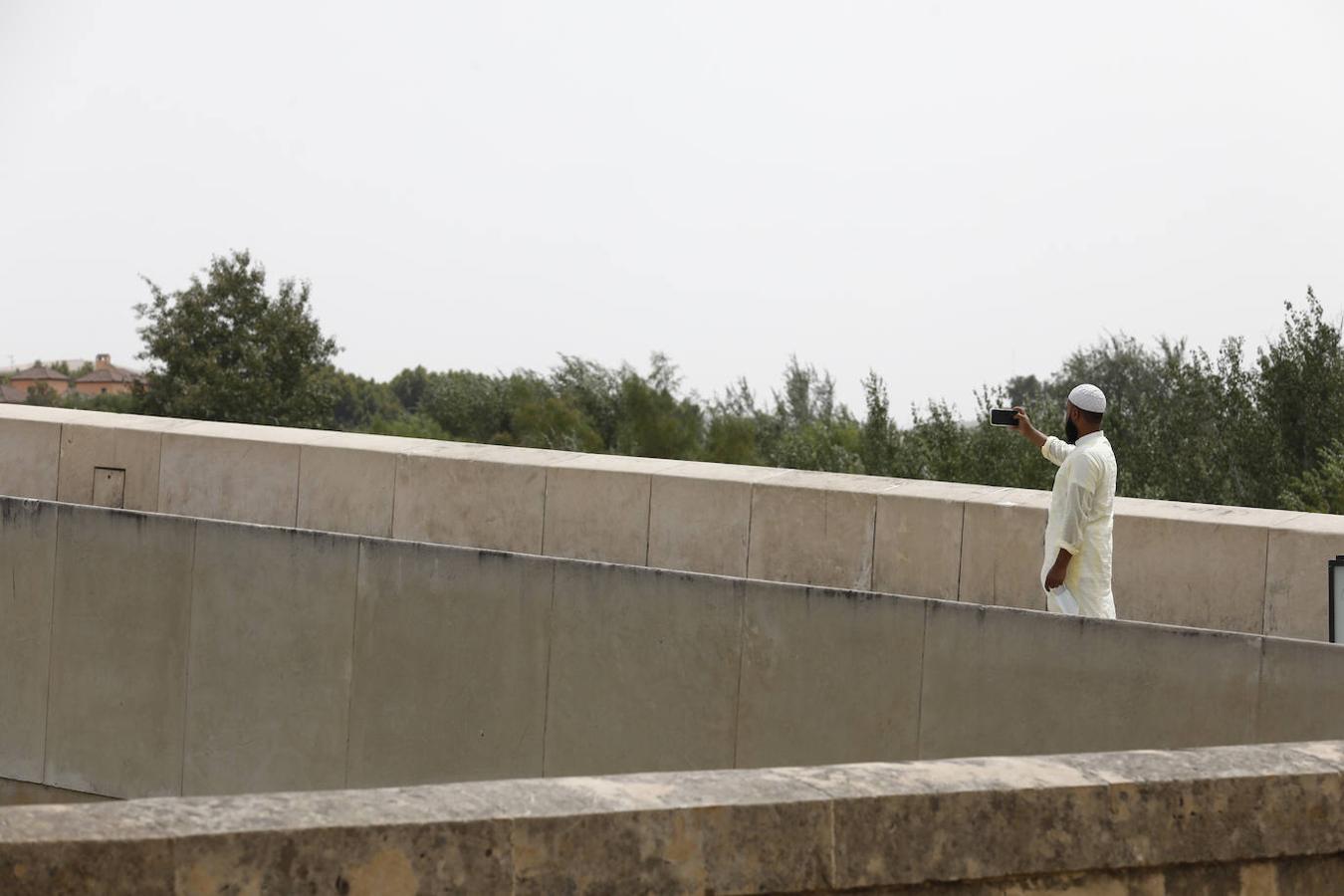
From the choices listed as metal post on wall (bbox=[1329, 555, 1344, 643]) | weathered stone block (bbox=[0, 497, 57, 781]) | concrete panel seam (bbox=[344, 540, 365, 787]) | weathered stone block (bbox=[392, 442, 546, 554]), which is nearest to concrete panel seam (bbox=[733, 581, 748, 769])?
weathered stone block (bbox=[392, 442, 546, 554])

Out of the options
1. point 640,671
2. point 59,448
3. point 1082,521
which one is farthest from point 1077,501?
point 59,448

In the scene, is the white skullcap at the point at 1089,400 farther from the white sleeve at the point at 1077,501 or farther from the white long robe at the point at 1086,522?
the white sleeve at the point at 1077,501

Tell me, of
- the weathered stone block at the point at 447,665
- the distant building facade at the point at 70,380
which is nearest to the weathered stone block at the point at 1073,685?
the weathered stone block at the point at 447,665

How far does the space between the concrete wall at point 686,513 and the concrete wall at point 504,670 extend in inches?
28.8

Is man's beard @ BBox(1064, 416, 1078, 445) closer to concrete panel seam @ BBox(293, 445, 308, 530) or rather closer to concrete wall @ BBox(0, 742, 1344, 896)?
concrete wall @ BBox(0, 742, 1344, 896)

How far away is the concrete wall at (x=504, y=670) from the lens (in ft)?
24.5

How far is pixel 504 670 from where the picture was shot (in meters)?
9.05

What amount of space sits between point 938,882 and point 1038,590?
5.41 metres

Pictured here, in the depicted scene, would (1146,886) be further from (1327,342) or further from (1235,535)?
(1327,342)

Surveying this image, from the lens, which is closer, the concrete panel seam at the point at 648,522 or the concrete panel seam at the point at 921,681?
the concrete panel seam at the point at 921,681

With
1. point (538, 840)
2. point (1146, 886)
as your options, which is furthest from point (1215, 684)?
point (538, 840)

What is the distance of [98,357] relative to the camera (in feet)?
460

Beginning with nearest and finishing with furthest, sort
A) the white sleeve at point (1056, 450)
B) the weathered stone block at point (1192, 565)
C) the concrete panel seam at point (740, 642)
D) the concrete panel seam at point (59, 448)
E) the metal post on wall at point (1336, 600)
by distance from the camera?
the metal post on wall at point (1336, 600), the white sleeve at point (1056, 450), the weathered stone block at point (1192, 565), the concrete panel seam at point (740, 642), the concrete panel seam at point (59, 448)

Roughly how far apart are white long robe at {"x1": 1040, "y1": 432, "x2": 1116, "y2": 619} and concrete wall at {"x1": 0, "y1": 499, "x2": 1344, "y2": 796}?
0.53ft
